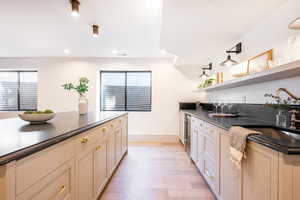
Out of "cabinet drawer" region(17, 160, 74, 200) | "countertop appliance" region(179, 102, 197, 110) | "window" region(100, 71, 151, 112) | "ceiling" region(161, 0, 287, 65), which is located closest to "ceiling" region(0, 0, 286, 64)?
"ceiling" region(161, 0, 287, 65)

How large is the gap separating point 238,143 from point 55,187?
129 cm

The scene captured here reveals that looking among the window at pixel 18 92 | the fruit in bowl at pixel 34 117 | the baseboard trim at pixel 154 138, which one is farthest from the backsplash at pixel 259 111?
the window at pixel 18 92

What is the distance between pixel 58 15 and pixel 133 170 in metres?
2.69

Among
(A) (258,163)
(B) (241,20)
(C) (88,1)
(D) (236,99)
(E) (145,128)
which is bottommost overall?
(E) (145,128)

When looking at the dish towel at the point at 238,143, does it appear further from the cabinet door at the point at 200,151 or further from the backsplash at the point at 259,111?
the cabinet door at the point at 200,151

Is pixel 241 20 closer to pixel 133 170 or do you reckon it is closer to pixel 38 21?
pixel 133 170

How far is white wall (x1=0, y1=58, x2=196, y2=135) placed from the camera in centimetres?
475

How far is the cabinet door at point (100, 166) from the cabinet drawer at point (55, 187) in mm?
496

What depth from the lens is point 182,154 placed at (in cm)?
353

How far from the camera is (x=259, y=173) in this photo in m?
1.05

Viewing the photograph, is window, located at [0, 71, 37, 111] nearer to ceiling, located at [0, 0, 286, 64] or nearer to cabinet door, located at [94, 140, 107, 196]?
ceiling, located at [0, 0, 286, 64]

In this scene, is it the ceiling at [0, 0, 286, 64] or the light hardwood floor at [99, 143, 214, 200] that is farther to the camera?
the light hardwood floor at [99, 143, 214, 200]

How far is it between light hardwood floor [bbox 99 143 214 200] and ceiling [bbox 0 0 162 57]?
2407 mm

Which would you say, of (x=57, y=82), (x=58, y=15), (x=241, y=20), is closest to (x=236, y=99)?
(x=241, y=20)
